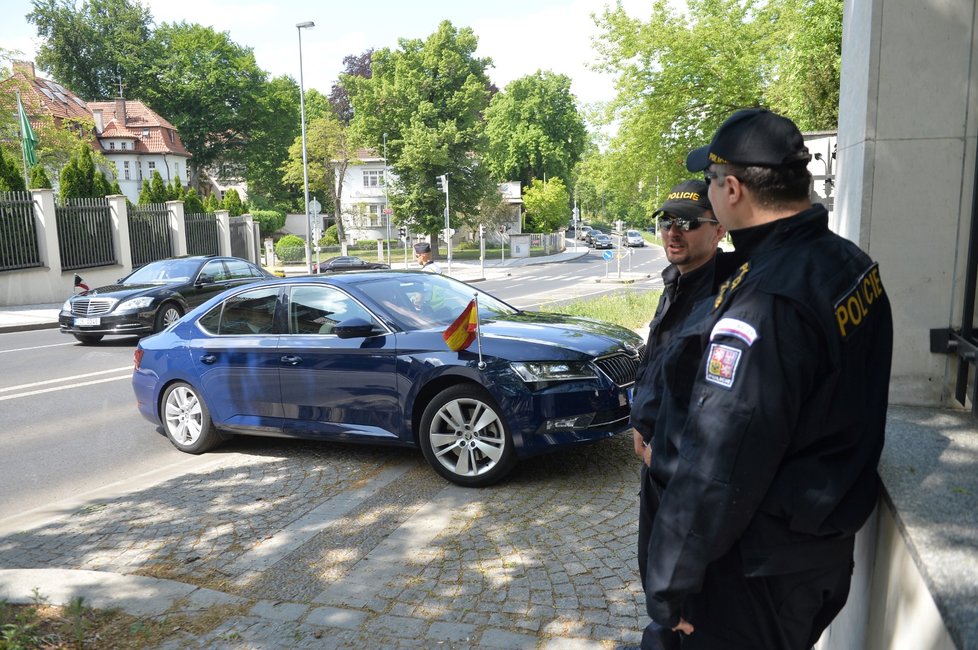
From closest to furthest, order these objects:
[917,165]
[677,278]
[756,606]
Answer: [756,606]
[917,165]
[677,278]

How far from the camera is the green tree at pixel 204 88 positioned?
222 feet

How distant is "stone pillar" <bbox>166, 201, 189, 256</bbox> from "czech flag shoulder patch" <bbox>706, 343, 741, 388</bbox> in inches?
1266

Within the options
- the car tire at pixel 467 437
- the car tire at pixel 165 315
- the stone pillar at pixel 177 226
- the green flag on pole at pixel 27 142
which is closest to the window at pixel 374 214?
the stone pillar at pixel 177 226

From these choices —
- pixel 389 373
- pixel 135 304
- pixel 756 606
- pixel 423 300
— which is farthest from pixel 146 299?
pixel 756 606

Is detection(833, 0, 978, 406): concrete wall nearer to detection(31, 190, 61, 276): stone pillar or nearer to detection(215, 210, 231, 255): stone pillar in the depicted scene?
detection(31, 190, 61, 276): stone pillar

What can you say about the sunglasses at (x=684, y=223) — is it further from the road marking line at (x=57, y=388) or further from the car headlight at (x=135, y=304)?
the car headlight at (x=135, y=304)

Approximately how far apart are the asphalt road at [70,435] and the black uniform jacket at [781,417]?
5.27m

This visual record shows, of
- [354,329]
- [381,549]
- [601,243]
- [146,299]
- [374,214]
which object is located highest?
[374,214]

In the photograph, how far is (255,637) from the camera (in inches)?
139

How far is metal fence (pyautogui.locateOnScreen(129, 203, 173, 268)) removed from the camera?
2894 centimetres

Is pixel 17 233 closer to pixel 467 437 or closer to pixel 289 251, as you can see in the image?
pixel 467 437

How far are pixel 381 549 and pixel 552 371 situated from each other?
174cm

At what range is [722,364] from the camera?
1794 millimetres

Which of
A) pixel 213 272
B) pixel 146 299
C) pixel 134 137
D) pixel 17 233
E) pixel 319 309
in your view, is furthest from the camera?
pixel 134 137
